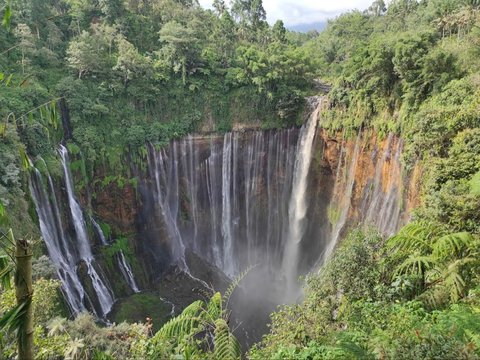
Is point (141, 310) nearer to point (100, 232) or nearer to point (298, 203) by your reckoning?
point (100, 232)

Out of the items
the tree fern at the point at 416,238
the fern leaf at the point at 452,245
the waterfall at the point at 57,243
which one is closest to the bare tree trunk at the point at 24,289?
the fern leaf at the point at 452,245

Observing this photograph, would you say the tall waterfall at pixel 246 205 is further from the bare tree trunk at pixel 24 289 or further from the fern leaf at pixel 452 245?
the bare tree trunk at pixel 24 289

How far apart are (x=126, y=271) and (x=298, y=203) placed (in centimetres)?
1052

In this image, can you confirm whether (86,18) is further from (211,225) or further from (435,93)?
(435,93)

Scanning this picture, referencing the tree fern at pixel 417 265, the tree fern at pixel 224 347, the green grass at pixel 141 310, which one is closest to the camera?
the tree fern at pixel 224 347

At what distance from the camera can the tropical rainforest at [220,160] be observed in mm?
5242

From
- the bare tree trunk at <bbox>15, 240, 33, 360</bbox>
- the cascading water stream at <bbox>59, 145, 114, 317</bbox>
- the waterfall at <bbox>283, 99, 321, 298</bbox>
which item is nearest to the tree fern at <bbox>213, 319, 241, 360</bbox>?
the bare tree trunk at <bbox>15, 240, 33, 360</bbox>

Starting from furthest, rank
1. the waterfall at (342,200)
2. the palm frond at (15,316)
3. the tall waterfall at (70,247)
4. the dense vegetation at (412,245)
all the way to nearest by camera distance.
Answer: the waterfall at (342,200), the tall waterfall at (70,247), the dense vegetation at (412,245), the palm frond at (15,316)

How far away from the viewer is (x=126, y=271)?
20469mm

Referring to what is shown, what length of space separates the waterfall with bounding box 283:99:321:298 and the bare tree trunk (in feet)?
68.4

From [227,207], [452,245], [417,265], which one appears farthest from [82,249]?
[452,245]

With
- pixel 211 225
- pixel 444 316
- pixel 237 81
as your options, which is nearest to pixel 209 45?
pixel 237 81

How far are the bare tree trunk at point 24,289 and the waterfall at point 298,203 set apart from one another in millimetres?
20836

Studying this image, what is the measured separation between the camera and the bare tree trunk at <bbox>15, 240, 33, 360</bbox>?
2545 millimetres
